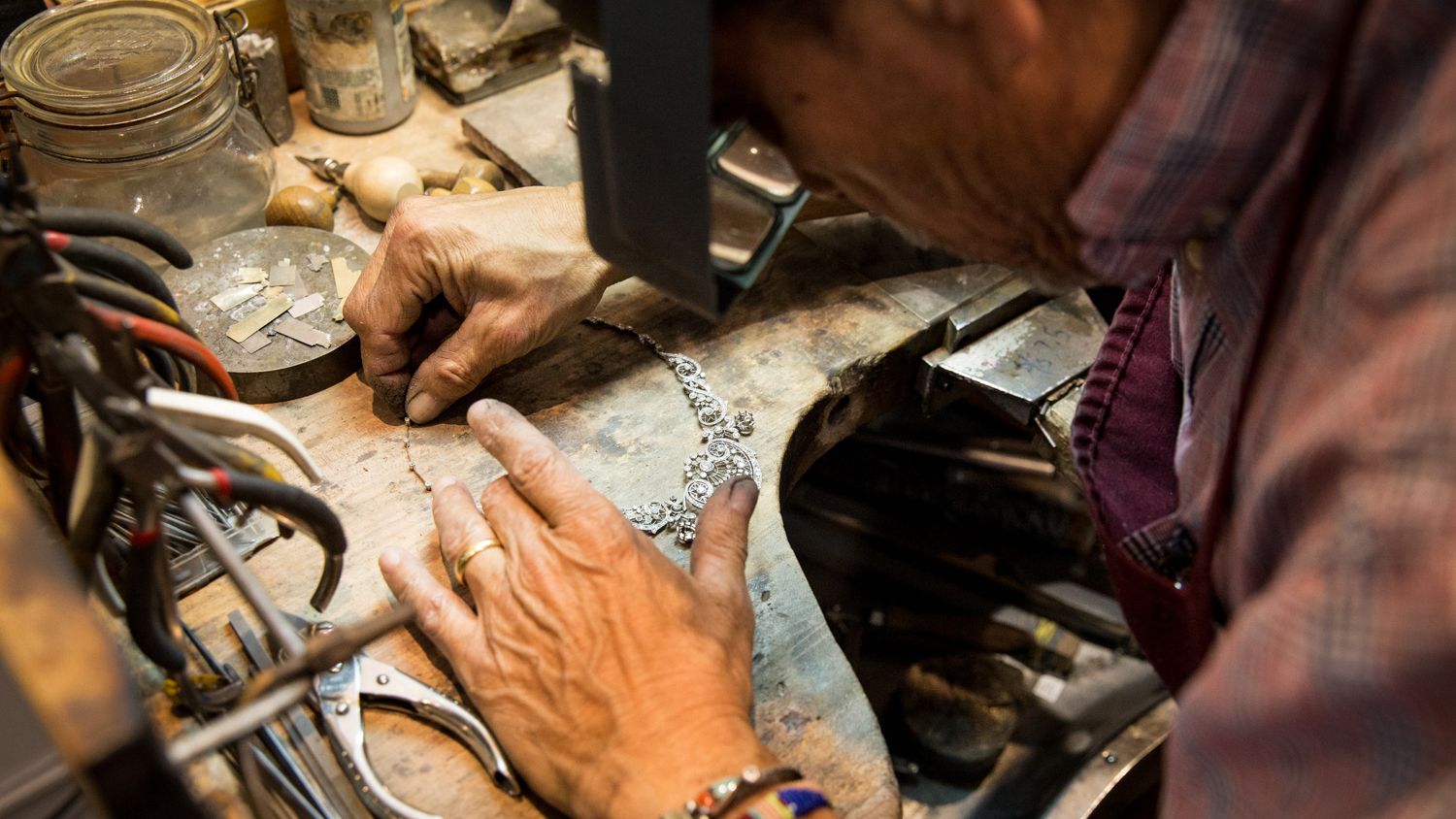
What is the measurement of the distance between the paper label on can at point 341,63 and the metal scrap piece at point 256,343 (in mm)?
586

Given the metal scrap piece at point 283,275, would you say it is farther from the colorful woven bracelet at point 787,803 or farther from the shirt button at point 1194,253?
the shirt button at point 1194,253

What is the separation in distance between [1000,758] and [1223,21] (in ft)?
5.30

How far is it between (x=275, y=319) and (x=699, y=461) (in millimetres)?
609

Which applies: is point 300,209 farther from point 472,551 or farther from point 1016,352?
point 1016,352

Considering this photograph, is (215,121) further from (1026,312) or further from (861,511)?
(861,511)

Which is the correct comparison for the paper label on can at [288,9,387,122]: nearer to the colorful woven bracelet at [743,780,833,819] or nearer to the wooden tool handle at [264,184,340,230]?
the wooden tool handle at [264,184,340,230]

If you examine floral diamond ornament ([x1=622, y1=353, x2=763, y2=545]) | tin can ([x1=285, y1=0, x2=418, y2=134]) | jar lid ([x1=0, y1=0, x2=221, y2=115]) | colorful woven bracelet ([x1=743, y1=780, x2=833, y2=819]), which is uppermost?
jar lid ([x1=0, y1=0, x2=221, y2=115])

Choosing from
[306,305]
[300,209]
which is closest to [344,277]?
[306,305]

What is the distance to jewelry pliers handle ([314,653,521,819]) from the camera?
0.96m

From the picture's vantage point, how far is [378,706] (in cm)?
105

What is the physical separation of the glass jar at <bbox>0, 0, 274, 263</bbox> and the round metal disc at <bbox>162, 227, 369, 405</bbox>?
0.12m

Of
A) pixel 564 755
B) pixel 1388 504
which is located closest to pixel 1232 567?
pixel 1388 504

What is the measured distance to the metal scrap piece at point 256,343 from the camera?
4.34ft

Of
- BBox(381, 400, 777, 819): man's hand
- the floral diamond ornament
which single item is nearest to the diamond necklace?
the floral diamond ornament
